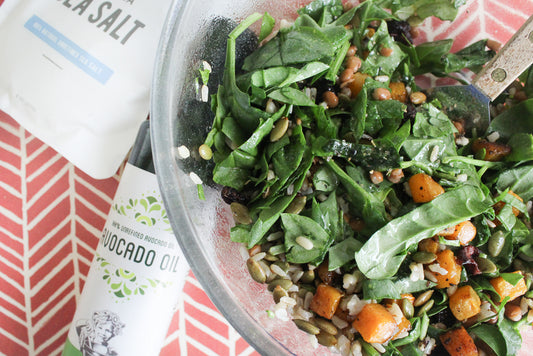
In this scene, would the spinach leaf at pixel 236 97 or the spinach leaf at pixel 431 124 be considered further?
the spinach leaf at pixel 431 124

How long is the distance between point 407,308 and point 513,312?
11.9 inches

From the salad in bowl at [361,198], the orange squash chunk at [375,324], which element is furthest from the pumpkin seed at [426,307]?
the orange squash chunk at [375,324]

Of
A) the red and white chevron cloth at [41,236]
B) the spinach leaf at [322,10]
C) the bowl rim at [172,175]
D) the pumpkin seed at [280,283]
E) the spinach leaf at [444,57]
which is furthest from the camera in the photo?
the red and white chevron cloth at [41,236]

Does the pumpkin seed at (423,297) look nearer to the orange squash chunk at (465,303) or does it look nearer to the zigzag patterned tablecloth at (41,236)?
the orange squash chunk at (465,303)

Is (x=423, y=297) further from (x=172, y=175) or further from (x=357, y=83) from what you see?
(x=172, y=175)

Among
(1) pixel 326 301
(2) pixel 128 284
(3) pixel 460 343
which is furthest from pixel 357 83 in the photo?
(2) pixel 128 284

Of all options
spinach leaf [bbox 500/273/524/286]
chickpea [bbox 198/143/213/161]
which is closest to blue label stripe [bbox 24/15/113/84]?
chickpea [bbox 198/143/213/161]

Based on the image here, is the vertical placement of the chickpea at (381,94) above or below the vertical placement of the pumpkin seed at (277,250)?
above

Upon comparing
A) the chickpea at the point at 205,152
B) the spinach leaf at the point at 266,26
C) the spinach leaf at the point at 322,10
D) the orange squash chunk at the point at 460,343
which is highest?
the spinach leaf at the point at 266,26

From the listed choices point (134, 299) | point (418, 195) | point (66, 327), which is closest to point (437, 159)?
point (418, 195)

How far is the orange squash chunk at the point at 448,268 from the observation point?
0.95 meters

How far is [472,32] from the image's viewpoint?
1269mm

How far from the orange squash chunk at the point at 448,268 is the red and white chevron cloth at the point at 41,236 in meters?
0.99

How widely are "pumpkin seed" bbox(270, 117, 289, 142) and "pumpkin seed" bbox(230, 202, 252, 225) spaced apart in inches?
7.0
